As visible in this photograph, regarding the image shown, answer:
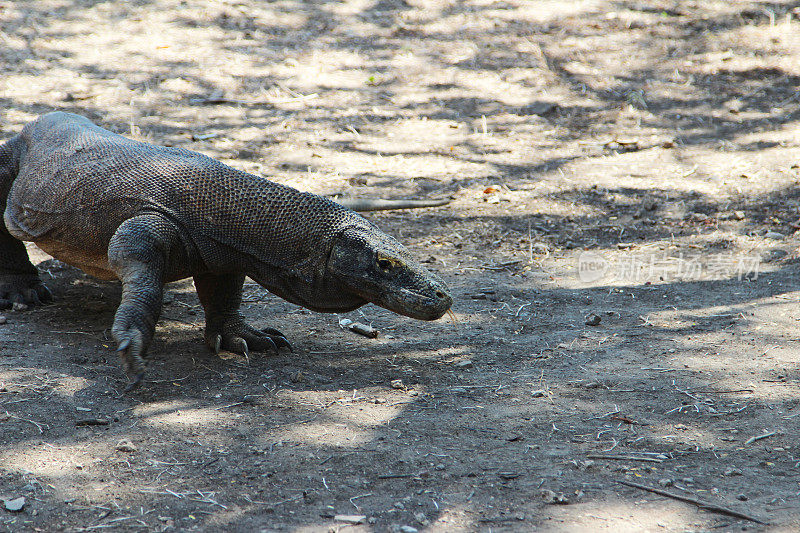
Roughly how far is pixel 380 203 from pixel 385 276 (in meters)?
2.66

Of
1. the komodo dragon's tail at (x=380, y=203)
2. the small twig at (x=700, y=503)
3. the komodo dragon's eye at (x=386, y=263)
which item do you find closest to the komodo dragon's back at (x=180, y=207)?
the komodo dragon's eye at (x=386, y=263)

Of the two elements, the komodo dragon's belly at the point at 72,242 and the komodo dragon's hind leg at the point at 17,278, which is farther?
the komodo dragon's hind leg at the point at 17,278

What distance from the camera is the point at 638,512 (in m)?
2.29

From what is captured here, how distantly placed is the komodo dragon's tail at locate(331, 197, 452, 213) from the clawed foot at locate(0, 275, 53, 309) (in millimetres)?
2223

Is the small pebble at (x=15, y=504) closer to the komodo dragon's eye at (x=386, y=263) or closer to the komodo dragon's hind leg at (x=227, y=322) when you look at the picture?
the komodo dragon's hind leg at (x=227, y=322)

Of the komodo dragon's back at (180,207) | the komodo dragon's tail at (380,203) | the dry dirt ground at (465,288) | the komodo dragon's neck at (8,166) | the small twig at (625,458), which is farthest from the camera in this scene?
the komodo dragon's tail at (380,203)

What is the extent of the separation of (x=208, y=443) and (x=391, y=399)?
820 millimetres

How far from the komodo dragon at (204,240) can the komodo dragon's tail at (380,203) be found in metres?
2.02

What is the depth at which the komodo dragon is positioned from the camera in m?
3.24

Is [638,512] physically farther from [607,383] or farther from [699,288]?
[699,288]

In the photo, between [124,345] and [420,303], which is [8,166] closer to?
[124,345]

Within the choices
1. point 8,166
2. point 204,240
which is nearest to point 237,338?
point 204,240

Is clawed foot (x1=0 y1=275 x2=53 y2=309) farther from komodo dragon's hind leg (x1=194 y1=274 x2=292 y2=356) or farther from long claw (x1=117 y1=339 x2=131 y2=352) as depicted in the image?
long claw (x1=117 y1=339 x2=131 y2=352)

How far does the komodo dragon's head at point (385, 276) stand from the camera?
321 cm
